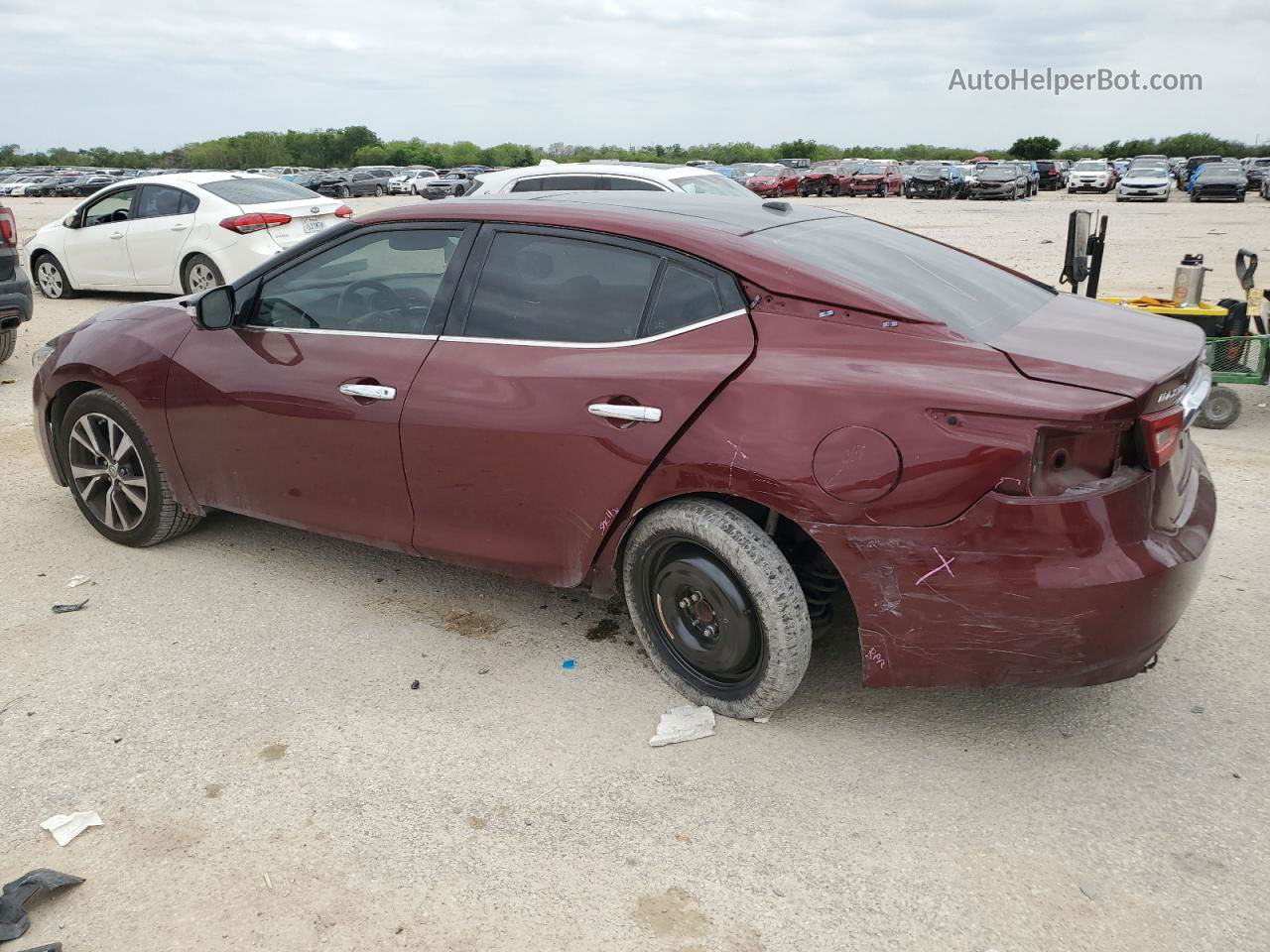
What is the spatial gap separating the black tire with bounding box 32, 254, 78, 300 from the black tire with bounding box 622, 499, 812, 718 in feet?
39.7

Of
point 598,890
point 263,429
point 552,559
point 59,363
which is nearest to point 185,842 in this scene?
point 598,890

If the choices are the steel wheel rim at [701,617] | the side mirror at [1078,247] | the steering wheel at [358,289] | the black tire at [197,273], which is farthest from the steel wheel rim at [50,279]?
the steel wheel rim at [701,617]

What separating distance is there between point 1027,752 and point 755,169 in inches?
1694

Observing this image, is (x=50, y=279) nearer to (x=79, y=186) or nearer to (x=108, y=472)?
(x=108, y=472)

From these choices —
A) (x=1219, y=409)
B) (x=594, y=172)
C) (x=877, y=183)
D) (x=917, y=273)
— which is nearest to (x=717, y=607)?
(x=917, y=273)

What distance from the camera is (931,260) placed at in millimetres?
3734

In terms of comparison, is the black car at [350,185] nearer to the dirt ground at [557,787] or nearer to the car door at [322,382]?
the car door at [322,382]

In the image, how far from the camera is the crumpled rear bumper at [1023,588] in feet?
9.03

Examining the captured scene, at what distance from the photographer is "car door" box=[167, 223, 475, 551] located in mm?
3811

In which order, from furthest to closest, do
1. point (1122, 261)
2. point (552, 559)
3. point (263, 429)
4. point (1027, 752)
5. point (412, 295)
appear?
point (1122, 261), point (263, 429), point (412, 295), point (552, 559), point (1027, 752)

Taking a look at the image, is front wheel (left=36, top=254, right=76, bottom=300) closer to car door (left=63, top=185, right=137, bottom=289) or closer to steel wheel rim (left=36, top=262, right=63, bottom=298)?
steel wheel rim (left=36, top=262, right=63, bottom=298)

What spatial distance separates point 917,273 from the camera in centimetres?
348

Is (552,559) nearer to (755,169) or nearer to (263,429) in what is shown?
(263,429)

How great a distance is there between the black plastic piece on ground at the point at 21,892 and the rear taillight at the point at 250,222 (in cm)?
958
